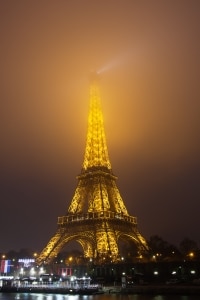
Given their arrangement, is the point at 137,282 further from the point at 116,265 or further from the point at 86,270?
the point at 86,270

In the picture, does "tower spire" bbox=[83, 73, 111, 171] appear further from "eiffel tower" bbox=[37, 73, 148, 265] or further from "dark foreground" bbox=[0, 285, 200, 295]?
"dark foreground" bbox=[0, 285, 200, 295]

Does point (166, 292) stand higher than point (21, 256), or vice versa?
point (21, 256)

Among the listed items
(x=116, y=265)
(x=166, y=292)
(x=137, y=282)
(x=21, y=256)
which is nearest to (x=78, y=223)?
(x=116, y=265)

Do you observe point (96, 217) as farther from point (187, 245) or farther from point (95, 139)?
point (187, 245)

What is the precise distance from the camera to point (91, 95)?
3292 inches

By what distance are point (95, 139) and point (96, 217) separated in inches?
816

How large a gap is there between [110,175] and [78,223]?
1306 cm

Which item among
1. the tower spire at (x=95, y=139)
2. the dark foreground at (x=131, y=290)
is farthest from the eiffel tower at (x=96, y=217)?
the dark foreground at (x=131, y=290)

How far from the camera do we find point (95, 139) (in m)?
79.8

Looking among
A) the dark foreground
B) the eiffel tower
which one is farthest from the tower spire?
the dark foreground

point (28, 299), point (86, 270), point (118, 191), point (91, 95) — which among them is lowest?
point (28, 299)

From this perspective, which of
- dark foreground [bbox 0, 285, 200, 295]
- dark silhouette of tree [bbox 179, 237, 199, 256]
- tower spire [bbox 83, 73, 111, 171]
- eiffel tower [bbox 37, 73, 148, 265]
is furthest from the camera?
dark silhouette of tree [bbox 179, 237, 199, 256]

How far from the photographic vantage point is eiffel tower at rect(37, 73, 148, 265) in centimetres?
6278

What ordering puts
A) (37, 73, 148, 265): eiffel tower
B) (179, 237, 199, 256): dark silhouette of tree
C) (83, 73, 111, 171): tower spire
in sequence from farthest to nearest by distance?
1. (179, 237, 199, 256): dark silhouette of tree
2. (83, 73, 111, 171): tower spire
3. (37, 73, 148, 265): eiffel tower
